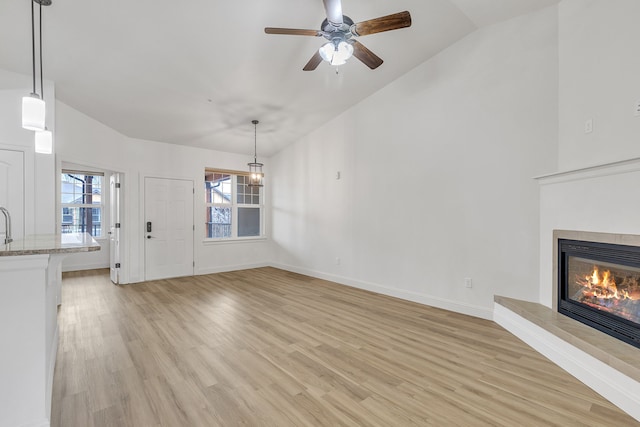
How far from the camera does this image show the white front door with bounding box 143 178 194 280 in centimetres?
561

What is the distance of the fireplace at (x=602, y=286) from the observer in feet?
6.94

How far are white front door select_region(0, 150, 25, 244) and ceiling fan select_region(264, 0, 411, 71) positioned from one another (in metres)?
3.36

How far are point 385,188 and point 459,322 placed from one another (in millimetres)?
2121

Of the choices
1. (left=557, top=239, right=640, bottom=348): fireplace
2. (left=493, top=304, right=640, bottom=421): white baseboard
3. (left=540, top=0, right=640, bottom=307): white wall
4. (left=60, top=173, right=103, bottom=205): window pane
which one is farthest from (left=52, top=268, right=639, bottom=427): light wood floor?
(left=60, top=173, right=103, bottom=205): window pane

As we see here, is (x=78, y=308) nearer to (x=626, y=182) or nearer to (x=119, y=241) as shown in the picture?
(x=119, y=241)

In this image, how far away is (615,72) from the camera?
2.29 m

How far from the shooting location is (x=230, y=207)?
684 cm

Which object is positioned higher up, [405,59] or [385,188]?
[405,59]

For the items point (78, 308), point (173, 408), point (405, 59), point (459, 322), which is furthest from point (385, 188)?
point (78, 308)

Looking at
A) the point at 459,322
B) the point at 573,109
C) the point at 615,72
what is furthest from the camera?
the point at 459,322

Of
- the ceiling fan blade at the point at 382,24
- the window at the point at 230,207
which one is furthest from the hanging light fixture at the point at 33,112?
the window at the point at 230,207

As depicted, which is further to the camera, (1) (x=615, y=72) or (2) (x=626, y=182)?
(1) (x=615, y=72)

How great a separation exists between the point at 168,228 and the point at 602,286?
642cm

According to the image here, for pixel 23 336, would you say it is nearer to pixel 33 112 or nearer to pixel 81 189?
pixel 33 112
